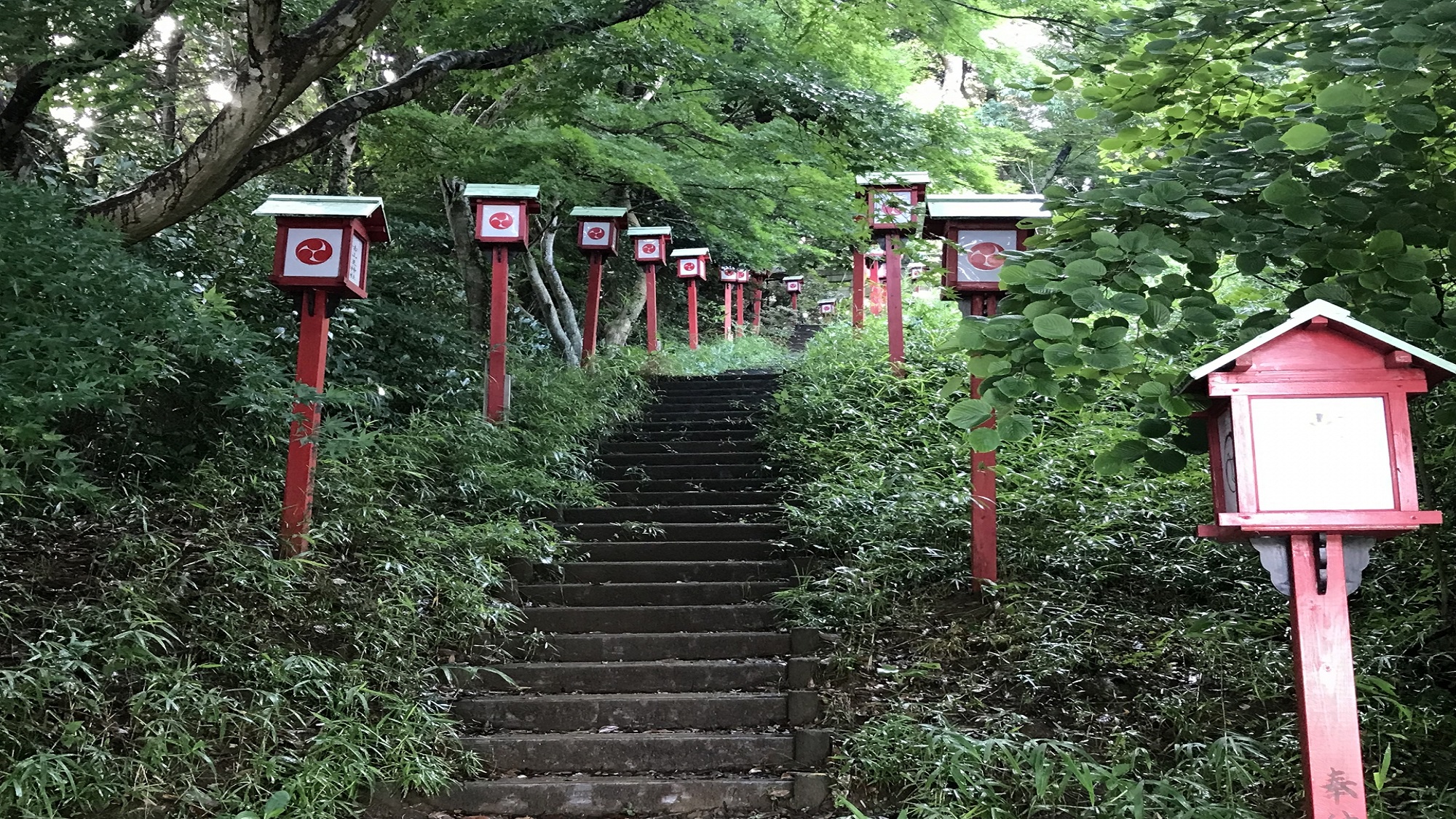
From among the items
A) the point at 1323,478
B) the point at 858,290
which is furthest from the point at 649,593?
the point at 858,290

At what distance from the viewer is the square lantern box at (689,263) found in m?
17.1

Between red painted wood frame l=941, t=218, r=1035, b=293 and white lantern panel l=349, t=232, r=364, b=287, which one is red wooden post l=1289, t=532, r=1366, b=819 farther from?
white lantern panel l=349, t=232, r=364, b=287

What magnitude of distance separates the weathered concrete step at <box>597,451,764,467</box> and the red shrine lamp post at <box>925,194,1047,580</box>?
11.0ft

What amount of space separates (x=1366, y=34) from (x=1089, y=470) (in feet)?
13.5

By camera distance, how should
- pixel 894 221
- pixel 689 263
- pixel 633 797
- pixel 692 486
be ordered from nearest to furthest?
pixel 633 797 < pixel 692 486 < pixel 894 221 < pixel 689 263

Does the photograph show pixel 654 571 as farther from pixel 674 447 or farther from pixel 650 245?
pixel 650 245

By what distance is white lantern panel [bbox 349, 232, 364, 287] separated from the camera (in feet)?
18.4

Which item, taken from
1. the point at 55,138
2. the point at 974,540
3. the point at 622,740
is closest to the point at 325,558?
the point at 622,740

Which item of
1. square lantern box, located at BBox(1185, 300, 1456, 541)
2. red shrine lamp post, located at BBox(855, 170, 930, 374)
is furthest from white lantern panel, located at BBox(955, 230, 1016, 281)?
red shrine lamp post, located at BBox(855, 170, 930, 374)

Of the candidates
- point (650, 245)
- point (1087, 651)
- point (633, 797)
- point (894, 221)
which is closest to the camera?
point (633, 797)

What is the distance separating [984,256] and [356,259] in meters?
3.91

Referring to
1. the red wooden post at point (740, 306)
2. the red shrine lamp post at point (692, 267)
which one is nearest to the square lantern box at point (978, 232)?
the red shrine lamp post at point (692, 267)

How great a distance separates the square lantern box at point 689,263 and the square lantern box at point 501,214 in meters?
8.26

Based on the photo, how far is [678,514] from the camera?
300 inches
